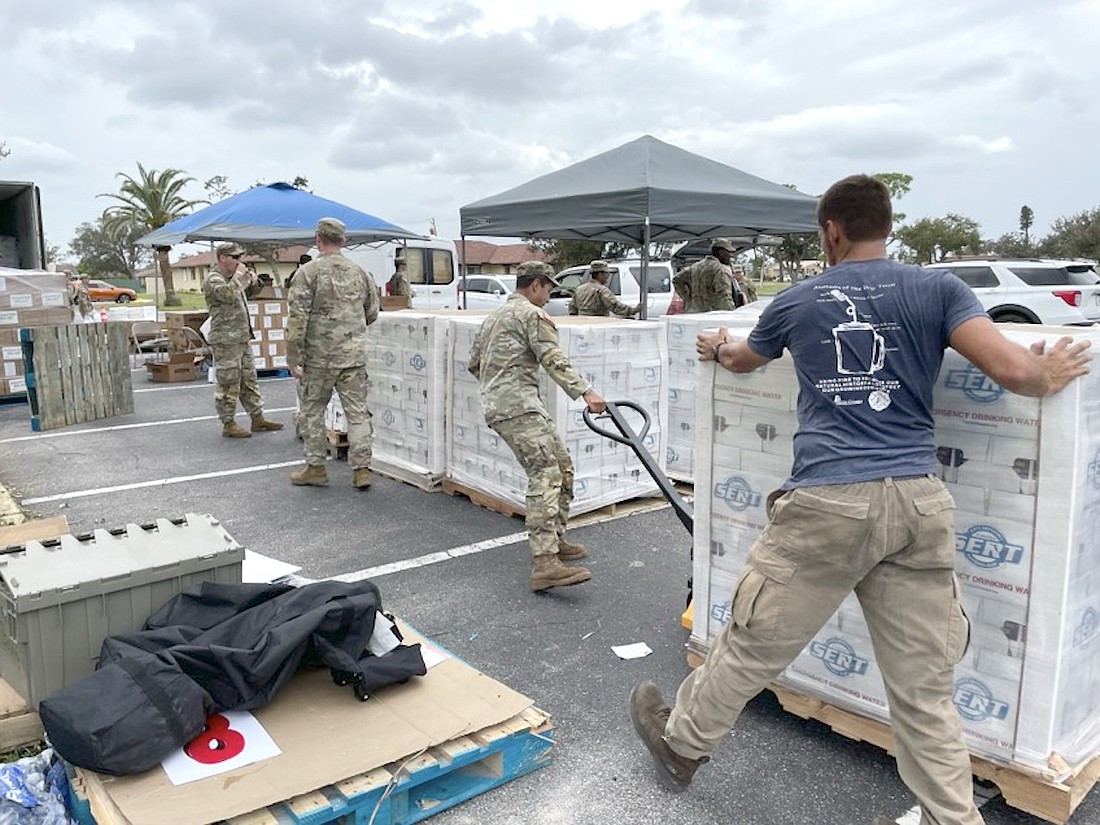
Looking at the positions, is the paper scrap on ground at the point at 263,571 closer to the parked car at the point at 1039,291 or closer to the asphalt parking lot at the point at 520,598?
the asphalt parking lot at the point at 520,598

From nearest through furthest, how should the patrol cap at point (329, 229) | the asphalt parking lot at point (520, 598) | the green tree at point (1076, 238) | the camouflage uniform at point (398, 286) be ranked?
the asphalt parking lot at point (520, 598) < the patrol cap at point (329, 229) < the camouflage uniform at point (398, 286) < the green tree at point (1076, 238)

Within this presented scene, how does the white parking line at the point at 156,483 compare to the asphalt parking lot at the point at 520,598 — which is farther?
the white parking line at the point at 156,483

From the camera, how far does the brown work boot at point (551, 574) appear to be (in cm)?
468

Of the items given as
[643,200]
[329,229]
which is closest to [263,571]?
[329,229]

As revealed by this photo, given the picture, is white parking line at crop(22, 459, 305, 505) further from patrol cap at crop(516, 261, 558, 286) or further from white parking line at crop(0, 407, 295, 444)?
patrol cap at crop(516, 261, 558, 286)

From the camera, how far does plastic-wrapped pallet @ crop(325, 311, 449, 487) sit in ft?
21.7

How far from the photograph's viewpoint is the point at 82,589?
3.01 m

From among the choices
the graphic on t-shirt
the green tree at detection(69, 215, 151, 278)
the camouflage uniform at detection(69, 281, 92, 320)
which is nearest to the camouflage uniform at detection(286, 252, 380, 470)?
the graphic on t-shirt

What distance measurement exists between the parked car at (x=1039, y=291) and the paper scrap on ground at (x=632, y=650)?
40.6ft

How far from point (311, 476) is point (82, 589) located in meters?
4.03

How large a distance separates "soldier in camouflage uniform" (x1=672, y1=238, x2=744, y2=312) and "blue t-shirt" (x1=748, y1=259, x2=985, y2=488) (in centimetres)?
792

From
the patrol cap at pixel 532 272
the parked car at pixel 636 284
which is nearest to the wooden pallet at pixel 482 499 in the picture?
the patrol cap at pixel 532 272

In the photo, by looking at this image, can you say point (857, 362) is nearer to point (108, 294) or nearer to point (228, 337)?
point (228, 337)

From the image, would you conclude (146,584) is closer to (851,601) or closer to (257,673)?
(257,673)
